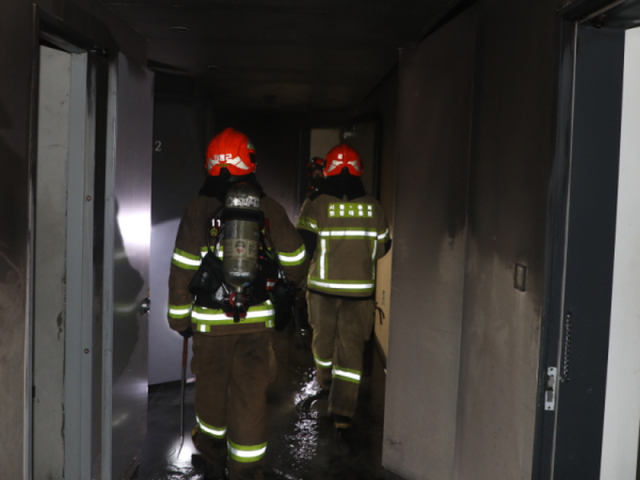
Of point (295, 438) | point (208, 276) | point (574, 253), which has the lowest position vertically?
point (295, 438)

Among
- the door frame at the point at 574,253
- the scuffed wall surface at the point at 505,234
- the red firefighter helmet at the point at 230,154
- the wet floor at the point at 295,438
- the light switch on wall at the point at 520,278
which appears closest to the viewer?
the door frame at the point at 574,253

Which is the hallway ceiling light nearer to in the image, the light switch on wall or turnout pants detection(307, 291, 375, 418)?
turnout pants detection(307, 291, 375, 418)

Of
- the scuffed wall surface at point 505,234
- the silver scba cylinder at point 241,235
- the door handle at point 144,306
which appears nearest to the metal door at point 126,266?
the door handle at point 144,306

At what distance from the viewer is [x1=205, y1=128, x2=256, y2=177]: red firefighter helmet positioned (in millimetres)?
3152

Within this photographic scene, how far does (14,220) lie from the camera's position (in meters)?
1.97

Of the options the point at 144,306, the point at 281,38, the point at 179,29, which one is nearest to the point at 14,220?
the point at 144,306

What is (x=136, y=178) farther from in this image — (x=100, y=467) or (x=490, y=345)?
(x=490, y=345)

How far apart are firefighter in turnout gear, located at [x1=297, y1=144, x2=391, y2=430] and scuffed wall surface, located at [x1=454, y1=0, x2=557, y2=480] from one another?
1.23m

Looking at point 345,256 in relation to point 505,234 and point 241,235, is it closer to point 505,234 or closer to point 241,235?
point 241,235

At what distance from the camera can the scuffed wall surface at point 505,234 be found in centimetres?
204

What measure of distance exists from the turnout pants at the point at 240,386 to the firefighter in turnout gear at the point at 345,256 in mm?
976

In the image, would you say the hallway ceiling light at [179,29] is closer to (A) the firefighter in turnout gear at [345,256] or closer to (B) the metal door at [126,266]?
(B) the metal door at [126,266]

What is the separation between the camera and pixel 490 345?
255cm

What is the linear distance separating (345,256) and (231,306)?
126 centimetres
